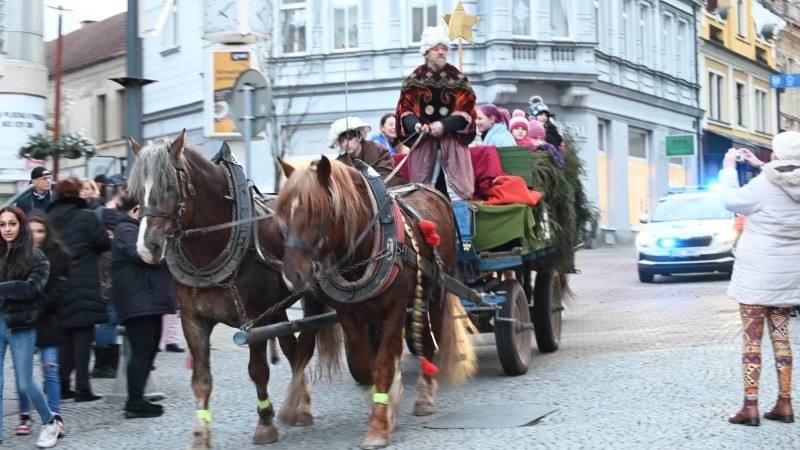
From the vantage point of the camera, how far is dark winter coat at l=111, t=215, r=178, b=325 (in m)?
7.91

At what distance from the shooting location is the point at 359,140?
8.50 meters

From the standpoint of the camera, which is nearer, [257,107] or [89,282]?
[89,282]

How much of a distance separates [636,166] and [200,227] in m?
29.1

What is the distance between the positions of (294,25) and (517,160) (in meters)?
20.5

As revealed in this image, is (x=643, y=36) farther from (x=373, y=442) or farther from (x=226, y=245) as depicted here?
(x=373, y=442)

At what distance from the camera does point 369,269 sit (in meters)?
6.57

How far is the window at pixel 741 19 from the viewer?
44438mm

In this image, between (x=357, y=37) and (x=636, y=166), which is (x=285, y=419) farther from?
(x=636, y=166)

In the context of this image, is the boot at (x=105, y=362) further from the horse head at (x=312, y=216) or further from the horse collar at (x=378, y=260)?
the horse head at (x=312, y=216)

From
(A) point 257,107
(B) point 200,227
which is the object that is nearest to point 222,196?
(B) point 200,227

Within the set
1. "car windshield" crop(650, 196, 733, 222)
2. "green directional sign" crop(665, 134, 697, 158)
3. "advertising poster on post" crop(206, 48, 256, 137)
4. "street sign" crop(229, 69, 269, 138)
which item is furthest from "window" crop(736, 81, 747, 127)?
"street sign" crop(229, 69, 269, 138)

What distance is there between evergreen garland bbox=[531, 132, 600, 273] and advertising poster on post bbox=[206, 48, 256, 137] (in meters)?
3.47

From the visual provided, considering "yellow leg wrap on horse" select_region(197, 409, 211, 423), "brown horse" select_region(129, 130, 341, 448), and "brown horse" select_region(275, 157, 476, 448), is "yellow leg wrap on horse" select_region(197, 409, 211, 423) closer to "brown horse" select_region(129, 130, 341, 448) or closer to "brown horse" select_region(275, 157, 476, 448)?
"brown horse" select_region(129, 130, 341, 448)

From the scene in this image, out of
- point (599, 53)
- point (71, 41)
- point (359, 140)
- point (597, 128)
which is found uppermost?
point (71, 41)
